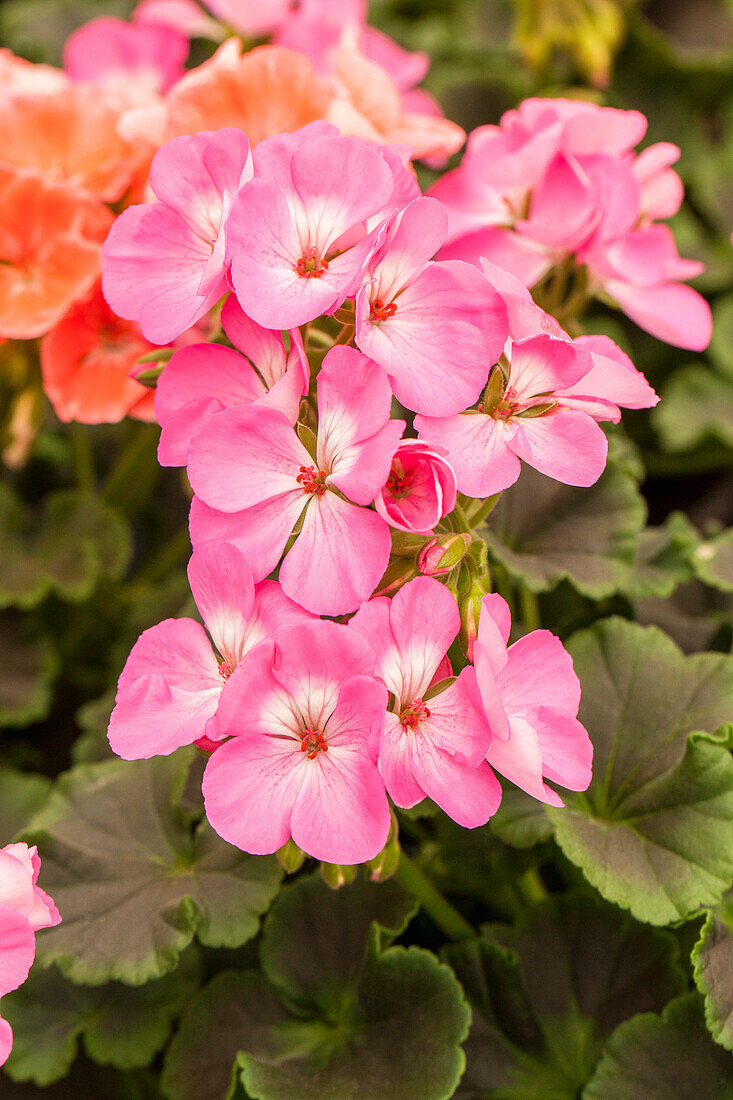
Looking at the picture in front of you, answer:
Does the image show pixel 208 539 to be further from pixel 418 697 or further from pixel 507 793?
pixel 507 793

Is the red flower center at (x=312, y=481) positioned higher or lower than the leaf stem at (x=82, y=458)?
higher

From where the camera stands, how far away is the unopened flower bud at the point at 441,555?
0.60 m

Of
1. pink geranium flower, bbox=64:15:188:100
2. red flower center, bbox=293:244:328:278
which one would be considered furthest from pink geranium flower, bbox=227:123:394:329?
pink geranium flower, bbox=64:15:188:100

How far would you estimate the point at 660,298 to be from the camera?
0.95m

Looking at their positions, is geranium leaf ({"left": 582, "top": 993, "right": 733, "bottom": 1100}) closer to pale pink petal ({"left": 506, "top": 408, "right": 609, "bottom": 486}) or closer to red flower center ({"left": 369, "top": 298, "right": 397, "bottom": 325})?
pale pink petal ({"left": 506, "top": 408, "right": 609, "bottom": 486})

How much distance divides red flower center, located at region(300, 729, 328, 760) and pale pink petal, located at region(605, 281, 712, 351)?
0.55 m

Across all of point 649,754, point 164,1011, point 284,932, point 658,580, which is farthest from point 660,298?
point 164,1011

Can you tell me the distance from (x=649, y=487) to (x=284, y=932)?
1024mm

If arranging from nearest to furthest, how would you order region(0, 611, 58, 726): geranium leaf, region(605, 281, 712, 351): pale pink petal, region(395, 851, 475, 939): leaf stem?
region(395, 851, 475, 939): leaf stem
region(605, 281, 712, 351): pale pink petal
region(0, 611, 58, 726): geranium leaf

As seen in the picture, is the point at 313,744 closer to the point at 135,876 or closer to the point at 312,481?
the point at 312,481

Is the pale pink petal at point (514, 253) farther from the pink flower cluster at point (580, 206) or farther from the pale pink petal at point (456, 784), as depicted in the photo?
the pale pink petal at point (456, 784)

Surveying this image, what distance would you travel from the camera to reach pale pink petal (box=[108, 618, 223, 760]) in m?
0.59

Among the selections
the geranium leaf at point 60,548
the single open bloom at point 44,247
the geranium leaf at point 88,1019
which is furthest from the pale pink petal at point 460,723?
the geranium leaf at point 60,548

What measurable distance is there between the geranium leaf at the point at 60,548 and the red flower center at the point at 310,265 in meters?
0.64
